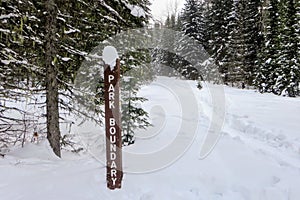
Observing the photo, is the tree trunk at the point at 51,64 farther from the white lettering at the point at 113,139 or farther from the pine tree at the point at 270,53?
the pine tree at the point at 270,53

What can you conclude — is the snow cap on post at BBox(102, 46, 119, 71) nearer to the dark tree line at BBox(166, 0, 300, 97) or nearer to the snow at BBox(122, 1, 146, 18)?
the snow at BBox(122, 1, 146, 18)

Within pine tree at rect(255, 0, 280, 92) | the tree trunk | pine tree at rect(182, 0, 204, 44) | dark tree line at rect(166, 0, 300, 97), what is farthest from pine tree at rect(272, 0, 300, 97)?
the tree trunk

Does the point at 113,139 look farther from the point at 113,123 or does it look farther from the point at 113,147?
the point at 113,123

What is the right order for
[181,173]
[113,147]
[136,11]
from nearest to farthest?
[113,147], [181,173], [136,11]

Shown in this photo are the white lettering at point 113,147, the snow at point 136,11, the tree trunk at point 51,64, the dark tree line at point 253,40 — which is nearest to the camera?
the white lettering at point 113,147

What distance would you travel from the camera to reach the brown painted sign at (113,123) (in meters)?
3.77

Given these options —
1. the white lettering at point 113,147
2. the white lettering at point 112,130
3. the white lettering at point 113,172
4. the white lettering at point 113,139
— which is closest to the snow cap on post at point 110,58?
the white lettering at point 112,130

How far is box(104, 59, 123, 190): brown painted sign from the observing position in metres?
3.77

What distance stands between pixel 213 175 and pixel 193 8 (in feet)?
109

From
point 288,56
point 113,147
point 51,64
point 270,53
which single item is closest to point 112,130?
point 113,147

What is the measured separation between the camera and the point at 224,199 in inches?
156

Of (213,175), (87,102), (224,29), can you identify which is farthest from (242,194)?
(224,29)

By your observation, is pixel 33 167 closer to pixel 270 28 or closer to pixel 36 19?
pixel 36 19

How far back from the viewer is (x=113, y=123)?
3820mm
